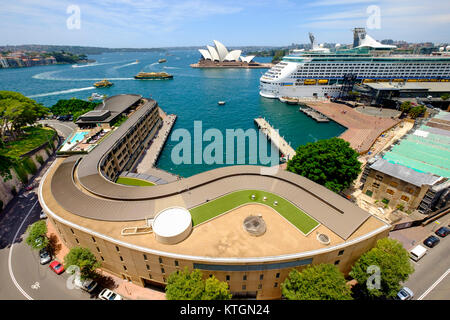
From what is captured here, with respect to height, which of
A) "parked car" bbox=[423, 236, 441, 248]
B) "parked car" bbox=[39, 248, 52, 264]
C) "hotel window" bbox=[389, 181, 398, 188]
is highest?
"hotel window" bbox=[389, 181, 398, 188]

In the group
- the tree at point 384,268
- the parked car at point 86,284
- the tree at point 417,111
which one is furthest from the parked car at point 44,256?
the tree at point 417,111

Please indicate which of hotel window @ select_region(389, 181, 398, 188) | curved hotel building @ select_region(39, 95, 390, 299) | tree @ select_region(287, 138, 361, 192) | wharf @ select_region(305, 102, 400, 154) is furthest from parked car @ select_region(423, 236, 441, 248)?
wharf @ select_region(305, 102, 400, 154)

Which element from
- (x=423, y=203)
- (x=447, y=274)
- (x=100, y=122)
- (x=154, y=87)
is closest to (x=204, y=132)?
(x=100, y=122)

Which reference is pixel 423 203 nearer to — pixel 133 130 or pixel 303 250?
pixel 303 250

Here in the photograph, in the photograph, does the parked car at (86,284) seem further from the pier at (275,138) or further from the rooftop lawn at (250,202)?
the pier at (275,138)

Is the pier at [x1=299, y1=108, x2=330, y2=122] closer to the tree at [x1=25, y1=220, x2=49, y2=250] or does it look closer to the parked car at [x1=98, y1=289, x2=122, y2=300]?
the parked car at [x1=98, y1=289, x2=122, y2=300]
